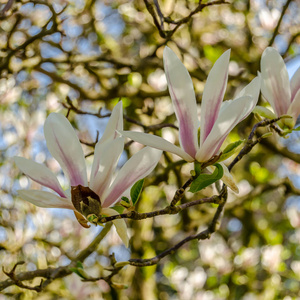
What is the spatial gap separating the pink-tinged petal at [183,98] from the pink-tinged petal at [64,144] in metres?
0.14

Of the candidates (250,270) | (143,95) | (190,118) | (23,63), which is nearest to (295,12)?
(143,95)

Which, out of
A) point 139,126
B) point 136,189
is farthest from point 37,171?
point 139,126

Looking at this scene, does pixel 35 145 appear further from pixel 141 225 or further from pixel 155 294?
pixel 155 294

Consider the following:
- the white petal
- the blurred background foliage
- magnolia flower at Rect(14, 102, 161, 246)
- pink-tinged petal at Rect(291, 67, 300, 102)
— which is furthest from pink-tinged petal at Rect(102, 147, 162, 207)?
the blurred background foliage

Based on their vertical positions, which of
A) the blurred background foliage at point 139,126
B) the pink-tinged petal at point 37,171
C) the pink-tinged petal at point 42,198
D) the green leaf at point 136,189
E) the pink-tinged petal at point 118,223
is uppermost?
the pink-tinged petal at point 37,171

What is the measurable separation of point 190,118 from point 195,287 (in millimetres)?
2060

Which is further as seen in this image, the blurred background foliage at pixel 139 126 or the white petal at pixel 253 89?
the blurred background foliage at pixel 139 126

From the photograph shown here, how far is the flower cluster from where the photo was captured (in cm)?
55

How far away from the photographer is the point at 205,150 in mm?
555

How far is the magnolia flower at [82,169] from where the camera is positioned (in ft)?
1.89

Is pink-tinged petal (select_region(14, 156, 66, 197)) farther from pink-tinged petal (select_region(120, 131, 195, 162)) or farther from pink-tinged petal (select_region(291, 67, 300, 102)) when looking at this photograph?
pink-tinged petal (select_region(291, 67, 300, 102))

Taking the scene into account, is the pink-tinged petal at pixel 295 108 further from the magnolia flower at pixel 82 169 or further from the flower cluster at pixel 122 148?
the magnolia flower at pixel 82 169

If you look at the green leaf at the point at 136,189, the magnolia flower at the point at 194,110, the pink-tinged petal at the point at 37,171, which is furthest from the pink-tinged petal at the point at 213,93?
the pink-tinged petal at the point at 37,171

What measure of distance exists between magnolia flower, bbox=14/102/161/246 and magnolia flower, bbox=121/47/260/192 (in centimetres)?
5
